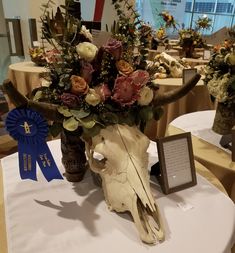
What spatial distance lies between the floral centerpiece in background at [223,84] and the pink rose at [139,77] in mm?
529

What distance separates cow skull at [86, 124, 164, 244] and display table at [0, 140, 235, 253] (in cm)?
4

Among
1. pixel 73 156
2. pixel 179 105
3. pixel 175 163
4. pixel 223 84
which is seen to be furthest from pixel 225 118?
pixel 179 105

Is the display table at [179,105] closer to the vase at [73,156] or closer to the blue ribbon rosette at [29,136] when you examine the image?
the vase at [73,156]

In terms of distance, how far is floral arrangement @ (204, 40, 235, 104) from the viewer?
106cm

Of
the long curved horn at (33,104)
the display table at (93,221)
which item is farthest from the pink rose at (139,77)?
the display table at (93,221)

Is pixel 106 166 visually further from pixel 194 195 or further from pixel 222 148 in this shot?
pixel 222 148

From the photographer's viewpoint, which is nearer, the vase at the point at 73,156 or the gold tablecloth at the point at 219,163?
the vase at the point at 73,156

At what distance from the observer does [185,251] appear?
607 millimetres

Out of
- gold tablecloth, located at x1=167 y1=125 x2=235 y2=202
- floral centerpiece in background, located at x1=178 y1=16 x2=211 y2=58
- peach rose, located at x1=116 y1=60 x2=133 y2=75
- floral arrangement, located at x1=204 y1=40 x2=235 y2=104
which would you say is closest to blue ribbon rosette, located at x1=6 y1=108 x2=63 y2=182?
peach rose, located at x1=116 y1=60 x2=133 y2=75

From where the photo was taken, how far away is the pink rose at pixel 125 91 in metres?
0.67

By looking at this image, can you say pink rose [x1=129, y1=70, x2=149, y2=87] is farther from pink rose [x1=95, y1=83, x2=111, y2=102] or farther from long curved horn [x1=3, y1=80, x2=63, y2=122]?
long curved horn [x1=3, y1=80, x2=63, y2=122]

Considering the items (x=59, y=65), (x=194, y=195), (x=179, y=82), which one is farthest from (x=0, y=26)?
(x=194, y=195)

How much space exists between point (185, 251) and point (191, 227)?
0.28 ft

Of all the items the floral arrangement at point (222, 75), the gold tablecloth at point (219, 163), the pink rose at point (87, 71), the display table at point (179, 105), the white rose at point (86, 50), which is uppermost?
the white rose at point (86, 50)
